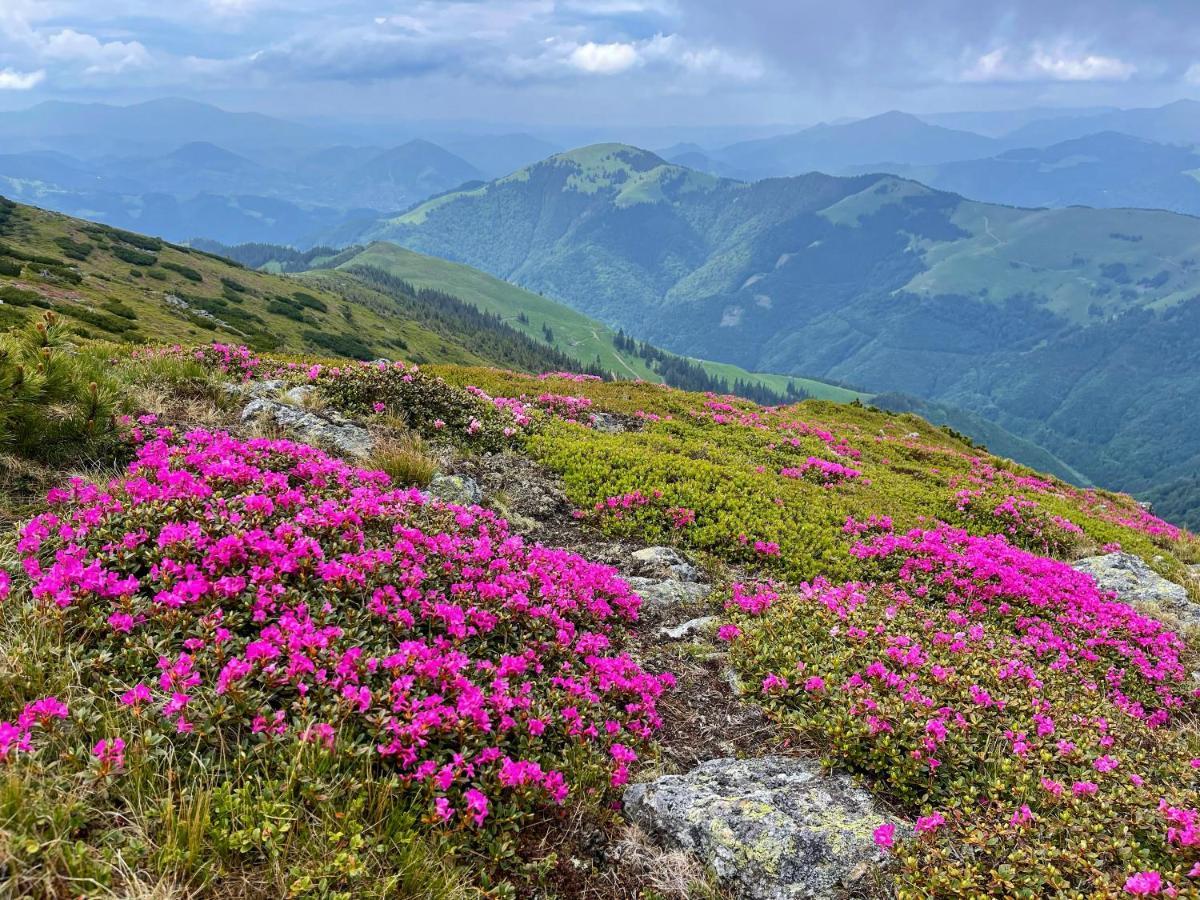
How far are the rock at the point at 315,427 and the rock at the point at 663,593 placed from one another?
5.58 m

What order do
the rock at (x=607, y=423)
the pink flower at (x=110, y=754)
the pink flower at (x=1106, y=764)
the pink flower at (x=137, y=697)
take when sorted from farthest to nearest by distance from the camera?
1. the rock at (x=607, y=423)
2. the pink flower at (x=1106, y=764)
3. the pink flower at (x=137, y=697)
4. the pink flower at (x=110, y=754)

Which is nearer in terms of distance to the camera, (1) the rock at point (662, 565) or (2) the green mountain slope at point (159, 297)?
(1) the rock at point (662, 565)

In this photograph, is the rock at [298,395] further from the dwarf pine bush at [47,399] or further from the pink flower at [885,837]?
the pink flower at [885,837]

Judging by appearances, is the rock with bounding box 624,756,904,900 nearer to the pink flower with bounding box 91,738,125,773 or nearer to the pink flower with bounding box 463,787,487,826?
the pink flower with bounding box 463,787,487,826

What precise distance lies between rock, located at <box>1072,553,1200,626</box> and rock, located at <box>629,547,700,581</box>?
890 centimetres

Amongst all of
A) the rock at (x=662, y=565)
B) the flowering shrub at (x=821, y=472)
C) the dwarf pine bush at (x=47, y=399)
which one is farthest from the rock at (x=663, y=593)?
the flowering shrub at (x=821, y=472)

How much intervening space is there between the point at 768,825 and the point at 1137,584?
550 inches

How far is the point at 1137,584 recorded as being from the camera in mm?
13945

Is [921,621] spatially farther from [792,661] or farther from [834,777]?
[834,777]

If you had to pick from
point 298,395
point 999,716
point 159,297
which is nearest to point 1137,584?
point 999,716

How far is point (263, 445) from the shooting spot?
8.06 m

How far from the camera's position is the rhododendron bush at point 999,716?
187 inches

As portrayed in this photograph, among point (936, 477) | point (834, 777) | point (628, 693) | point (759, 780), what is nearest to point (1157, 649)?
point (834, 777)

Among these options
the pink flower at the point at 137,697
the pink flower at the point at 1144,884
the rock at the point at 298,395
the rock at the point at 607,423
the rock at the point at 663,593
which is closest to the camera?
the pink flower at the point at 137,697
